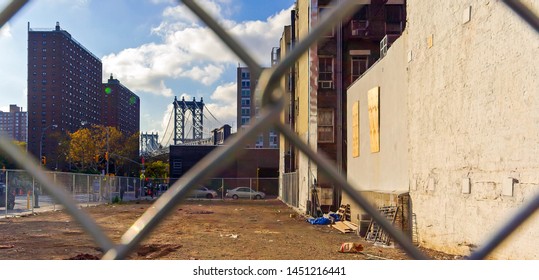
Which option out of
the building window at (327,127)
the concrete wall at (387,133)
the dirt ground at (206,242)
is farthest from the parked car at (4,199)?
the concrete wall at (387,133)

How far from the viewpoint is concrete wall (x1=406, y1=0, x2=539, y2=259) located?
20.6ft

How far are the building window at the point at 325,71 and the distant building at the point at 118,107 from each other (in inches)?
283

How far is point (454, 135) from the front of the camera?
827 cm

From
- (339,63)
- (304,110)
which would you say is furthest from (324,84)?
(304,110)

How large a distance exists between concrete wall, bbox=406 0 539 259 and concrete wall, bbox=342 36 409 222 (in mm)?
652

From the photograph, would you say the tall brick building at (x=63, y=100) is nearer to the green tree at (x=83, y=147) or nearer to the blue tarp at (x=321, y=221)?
the green tree at (x=83, y=147)

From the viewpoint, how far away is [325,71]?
20.5 m

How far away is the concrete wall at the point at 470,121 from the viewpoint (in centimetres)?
627

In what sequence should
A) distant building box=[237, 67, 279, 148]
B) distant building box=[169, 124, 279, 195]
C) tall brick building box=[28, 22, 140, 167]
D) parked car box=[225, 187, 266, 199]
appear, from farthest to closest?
distant building box=[169, 124, 279, 195], parked car box=[225, 187, 266, 199], tall brick building box=[28, 22, 140, 167], distant building box=[237, 67, 279, 148]

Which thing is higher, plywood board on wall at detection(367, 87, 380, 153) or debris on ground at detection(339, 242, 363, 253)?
plywood board on wall at detection(367, 87, 380, 153)

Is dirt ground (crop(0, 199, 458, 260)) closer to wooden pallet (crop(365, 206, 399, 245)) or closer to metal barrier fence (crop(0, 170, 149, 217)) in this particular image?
wooden pallet (crop(365, 206, 399, 245))

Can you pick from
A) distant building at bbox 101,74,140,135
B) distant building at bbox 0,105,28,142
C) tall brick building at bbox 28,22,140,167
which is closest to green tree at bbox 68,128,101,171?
tall brick building at bbox 28,22,140,167

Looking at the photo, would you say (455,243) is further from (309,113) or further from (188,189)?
(309,113)
